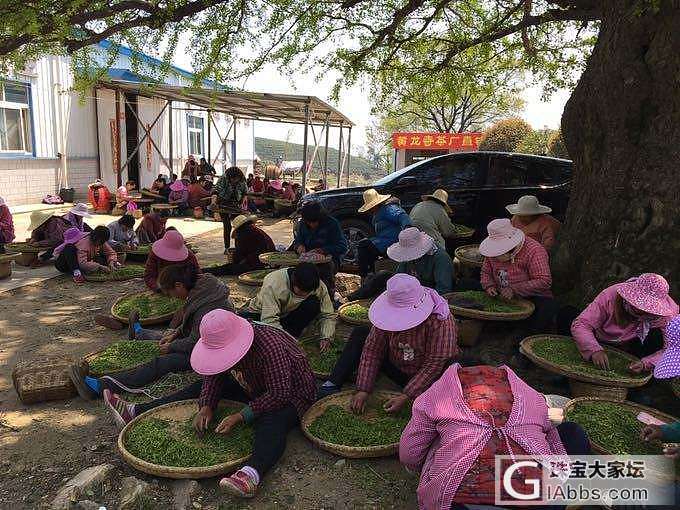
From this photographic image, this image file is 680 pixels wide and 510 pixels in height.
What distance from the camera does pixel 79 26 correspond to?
186 inches

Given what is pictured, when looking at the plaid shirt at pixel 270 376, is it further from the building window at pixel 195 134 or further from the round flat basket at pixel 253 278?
the building window at pixel 195 134

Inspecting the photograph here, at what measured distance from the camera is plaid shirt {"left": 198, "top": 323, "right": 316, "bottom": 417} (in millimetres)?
2871

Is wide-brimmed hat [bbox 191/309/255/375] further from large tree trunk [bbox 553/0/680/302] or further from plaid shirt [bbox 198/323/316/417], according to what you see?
large tree trunk [bbox 553/0/680/302]

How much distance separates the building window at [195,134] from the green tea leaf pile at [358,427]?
Result: 60.4ft

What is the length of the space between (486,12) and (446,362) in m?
7.20

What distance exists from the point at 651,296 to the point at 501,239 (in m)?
1.32

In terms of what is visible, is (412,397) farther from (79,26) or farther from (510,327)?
(79,26)

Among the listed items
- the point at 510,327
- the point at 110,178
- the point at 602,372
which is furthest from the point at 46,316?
the point at 110,178

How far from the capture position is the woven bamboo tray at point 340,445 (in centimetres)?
280

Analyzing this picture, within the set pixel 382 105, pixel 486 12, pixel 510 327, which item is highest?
pixel 486 12

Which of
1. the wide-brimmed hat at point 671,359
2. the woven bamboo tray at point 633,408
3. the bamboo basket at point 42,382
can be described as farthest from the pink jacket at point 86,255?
the wide-brimmed hat at point 671,359

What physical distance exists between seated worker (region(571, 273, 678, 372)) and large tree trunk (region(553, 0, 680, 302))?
2.03ft

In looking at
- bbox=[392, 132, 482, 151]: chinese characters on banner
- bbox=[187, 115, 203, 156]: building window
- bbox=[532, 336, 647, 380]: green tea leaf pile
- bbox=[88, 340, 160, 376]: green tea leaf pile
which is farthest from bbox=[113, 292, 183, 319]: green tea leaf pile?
bbox=[392, 132, 482, 151]: chinese characters on banner

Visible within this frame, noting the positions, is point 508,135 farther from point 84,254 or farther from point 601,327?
point 601,327
